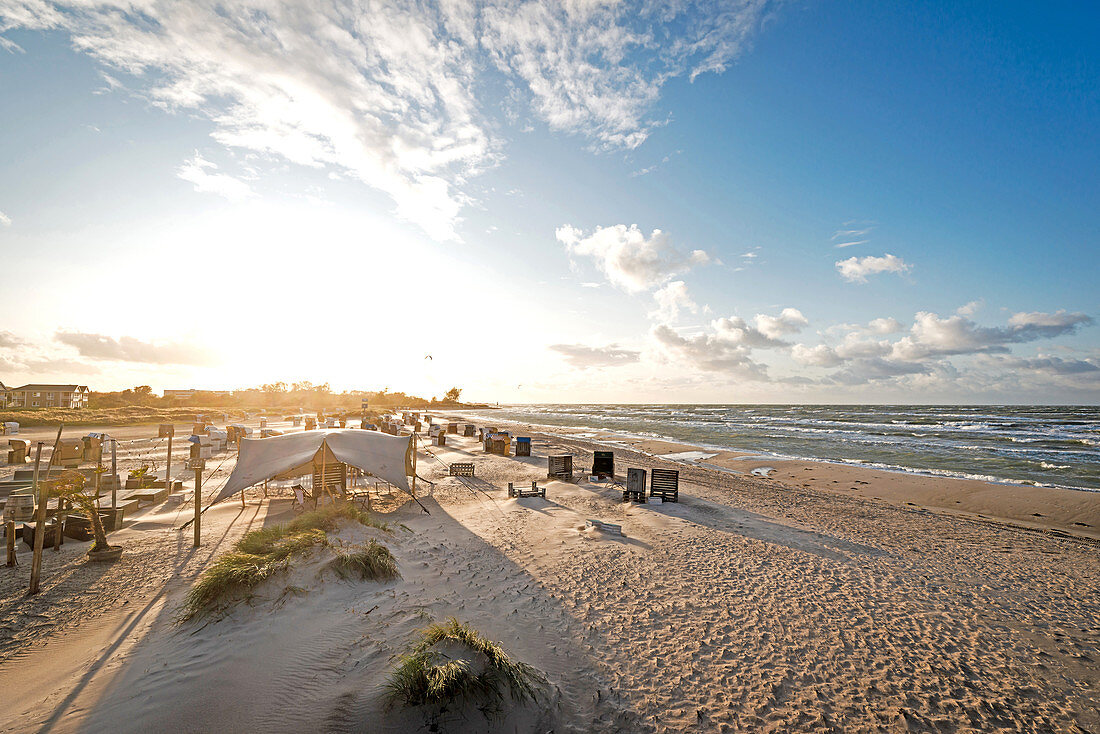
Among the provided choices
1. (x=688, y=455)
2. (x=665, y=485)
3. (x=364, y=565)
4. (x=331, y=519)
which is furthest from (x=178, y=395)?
(x=364, y=565)

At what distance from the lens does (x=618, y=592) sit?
7898 mm

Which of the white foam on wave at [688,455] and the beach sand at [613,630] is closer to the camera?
the beach sand at [613,630]

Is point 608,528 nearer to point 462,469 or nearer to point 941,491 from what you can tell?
point 462,469

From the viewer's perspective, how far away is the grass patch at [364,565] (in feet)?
24.5

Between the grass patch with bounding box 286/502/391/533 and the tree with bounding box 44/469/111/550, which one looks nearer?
the tree with bounding box 44/469/111/550

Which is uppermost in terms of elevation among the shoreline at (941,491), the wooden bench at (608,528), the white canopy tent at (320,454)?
the white canopy tent at (320,454)

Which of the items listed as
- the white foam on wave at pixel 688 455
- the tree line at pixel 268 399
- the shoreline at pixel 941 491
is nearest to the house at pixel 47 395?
the tree line at pixel 268 399

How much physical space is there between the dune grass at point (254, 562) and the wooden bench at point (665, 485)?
9589 millimetres

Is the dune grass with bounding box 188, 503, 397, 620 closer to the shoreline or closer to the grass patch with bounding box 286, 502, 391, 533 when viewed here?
the grass patch with bounding box 286, 502, 391, 533

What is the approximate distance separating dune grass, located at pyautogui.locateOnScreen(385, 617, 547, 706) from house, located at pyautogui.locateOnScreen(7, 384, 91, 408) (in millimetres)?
86875

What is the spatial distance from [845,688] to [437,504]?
38.1 feet

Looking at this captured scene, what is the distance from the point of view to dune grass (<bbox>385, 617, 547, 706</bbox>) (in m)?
4.27

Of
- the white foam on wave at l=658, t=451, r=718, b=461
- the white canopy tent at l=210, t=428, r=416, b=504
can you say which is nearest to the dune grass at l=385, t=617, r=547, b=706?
the white canopy tent at l=210, t=428, r=416, b=504

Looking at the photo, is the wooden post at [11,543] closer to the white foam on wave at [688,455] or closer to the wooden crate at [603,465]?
the wooden crate at [603,465]
